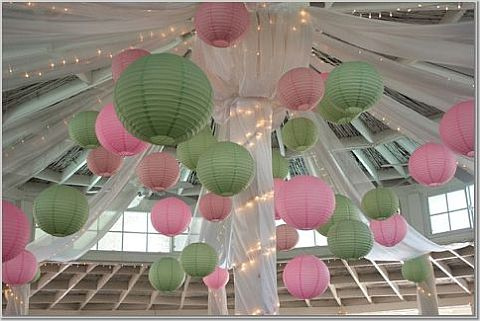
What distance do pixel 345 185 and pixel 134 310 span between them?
27.1 ft

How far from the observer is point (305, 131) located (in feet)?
15.7

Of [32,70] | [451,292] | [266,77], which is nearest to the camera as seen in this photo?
[32,70]

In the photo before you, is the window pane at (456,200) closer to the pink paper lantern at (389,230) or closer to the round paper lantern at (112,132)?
the pink paper lantern at (389,230)

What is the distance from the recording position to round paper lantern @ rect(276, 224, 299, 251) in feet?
19.0

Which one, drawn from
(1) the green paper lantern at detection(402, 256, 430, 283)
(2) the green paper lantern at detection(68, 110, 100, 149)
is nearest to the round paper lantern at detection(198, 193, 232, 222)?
(2) the green paper lantern at detection(68, 110, 100, 149)

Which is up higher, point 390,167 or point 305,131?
point 390,167

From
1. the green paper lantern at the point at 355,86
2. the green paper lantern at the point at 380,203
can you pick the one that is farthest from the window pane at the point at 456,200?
the green paper lantern at the point at 355,86

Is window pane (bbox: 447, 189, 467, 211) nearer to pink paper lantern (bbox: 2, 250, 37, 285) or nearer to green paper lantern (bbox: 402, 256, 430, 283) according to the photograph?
green paper lantern (bbox: 402, 256, 430, 283)

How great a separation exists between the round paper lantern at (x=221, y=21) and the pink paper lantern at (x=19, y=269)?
2.49 metres

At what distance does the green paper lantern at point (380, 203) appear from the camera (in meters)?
4.86

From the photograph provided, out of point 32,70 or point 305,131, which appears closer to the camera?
point 32,70

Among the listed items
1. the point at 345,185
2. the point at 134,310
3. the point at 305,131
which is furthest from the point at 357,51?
the point at 134,310

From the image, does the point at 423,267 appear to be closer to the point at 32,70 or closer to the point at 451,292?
the point at 32,70

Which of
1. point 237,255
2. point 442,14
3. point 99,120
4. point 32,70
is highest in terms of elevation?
point 442,14
